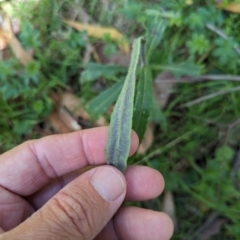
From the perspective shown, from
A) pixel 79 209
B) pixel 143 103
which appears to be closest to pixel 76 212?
pixel 79 209

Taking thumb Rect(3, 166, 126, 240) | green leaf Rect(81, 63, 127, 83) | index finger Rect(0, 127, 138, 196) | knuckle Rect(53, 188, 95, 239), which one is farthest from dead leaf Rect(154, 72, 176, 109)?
knuckle Rect(53, 188, 95, 239)

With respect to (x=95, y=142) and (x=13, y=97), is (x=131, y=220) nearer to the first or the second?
(x=95, y=142)

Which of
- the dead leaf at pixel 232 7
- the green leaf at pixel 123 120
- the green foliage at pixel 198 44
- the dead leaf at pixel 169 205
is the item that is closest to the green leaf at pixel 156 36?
the green foliage at pixel 198 44

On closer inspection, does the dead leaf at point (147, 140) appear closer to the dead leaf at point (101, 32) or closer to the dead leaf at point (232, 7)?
the dead leaf at point (101, 32)

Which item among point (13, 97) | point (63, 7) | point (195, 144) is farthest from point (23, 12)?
point (195, 144)

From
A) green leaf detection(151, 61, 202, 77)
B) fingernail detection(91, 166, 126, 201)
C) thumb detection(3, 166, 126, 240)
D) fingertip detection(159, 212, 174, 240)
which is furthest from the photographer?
green leaf detection(151, 61, 202, 77)

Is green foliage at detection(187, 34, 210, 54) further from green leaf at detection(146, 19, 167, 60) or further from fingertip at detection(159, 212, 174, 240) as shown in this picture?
fingertip at detection(159, 212, 174, 240)
